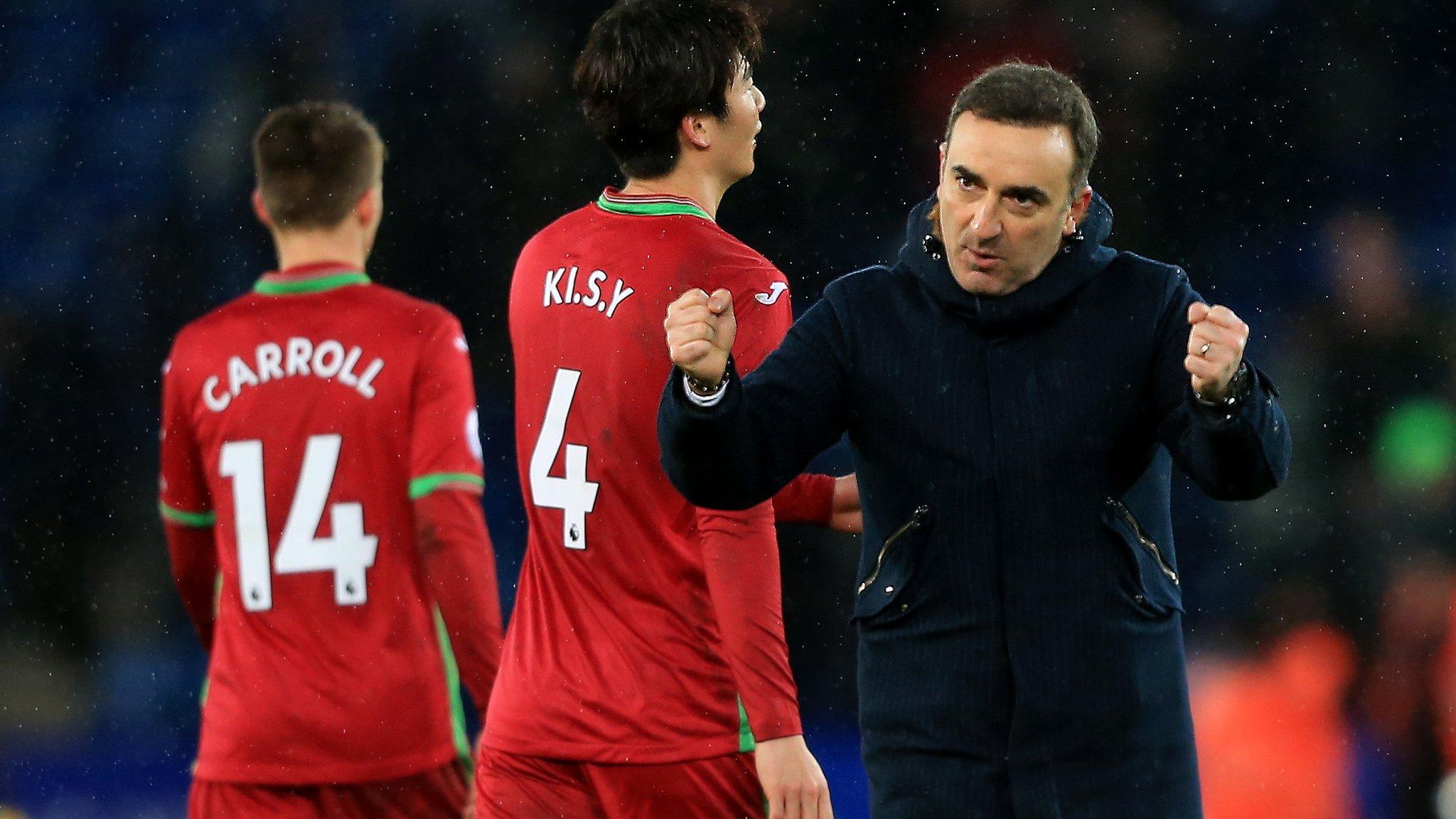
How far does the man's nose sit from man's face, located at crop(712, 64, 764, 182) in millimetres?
566

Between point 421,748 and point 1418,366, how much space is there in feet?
14.1

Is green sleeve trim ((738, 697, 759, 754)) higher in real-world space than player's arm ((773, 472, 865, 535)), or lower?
lower

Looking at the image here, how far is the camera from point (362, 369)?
282 centimetres

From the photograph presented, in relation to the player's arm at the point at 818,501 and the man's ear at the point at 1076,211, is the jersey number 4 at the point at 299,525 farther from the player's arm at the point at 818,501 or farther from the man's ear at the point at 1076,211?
the man's ear at the point at 1076,211

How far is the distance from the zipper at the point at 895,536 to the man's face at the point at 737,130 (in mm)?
693

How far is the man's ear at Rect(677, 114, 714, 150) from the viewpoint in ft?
7.89

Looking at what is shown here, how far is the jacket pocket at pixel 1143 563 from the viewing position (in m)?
1.88

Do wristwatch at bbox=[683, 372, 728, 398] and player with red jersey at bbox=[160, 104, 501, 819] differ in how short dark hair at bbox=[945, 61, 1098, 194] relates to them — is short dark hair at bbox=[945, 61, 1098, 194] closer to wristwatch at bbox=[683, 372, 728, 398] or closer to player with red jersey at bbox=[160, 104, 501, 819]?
wristwatch at bbox=[683, 372, 728, 398]

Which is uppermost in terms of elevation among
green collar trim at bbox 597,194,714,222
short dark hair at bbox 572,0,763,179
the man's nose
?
short dark hair at bbox 572,0,763,179

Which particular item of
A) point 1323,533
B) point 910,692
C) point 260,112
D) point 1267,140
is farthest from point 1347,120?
point 910,692

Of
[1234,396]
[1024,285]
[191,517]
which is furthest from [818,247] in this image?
[1234,396]

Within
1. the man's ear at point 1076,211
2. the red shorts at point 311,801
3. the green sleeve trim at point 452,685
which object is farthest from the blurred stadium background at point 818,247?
the man's ear at point 1076,211

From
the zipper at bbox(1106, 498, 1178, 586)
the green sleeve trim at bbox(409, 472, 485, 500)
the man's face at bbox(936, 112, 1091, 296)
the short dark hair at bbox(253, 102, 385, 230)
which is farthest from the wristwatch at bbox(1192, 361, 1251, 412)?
the short dark hair at bbox(253, 102, 385, 230)

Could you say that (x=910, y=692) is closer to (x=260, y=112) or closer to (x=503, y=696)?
(x=503, y=696)
